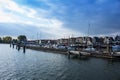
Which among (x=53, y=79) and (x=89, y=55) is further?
(x=89, y=55)

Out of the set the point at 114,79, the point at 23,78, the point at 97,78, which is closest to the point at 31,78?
the point at 23,78

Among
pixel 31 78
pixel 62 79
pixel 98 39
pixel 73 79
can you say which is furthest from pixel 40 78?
pixel 98 39

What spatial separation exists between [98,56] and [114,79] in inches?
1274

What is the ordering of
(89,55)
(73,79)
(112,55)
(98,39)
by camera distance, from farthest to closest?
1. (98,39)
2. (89,55)
3. (112,55)
4. (73,79)

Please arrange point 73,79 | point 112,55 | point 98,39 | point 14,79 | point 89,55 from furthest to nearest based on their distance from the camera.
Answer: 1. point 98,39
2. point 89,55
3. point 112,55
4. point 73,79
5. point 14,79

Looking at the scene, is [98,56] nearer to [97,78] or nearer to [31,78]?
[97,78]

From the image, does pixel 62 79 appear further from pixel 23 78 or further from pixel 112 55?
pixel 112 55

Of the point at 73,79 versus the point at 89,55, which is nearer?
the point at 73,79

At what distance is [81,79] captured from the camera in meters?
24.9

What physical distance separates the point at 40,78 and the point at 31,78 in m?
1.29

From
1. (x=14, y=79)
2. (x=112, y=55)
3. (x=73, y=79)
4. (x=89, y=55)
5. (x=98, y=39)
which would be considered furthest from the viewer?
(x=98, y=39)

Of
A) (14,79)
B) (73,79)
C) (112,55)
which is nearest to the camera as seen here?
(14,79)

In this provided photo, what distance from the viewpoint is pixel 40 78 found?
24297 millimetres

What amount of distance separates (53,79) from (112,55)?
35020 millimetres
